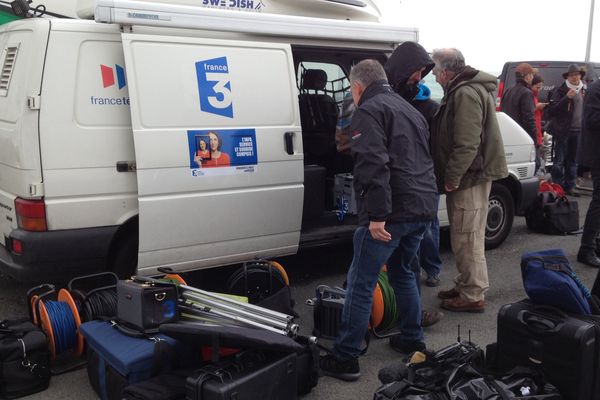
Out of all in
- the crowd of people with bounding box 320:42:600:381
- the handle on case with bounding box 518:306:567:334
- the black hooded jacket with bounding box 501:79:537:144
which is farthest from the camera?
the black hooded jacket with bounding box 501:79:537:144

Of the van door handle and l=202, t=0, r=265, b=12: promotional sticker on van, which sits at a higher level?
l=202, t=0, r=265, b=12: promotional sticker on van

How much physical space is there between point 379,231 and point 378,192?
8.9 inches

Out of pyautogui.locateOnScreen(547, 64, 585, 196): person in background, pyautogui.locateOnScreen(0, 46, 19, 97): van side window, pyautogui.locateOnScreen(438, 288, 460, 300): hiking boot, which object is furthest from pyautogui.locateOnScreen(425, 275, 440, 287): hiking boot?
pyautogui.locateOnScreen(547, 64, 585, 196): person in background

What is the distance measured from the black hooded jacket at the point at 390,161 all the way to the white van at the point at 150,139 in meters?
1.29

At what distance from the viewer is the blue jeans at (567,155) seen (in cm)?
945

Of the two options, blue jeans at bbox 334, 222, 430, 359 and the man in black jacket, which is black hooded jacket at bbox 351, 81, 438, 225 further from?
the man in black jacket

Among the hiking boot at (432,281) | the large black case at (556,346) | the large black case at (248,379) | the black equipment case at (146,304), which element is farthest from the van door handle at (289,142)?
the large black case at (556,346)

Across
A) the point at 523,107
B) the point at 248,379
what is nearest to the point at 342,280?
the point at 248,379

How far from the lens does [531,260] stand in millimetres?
3338

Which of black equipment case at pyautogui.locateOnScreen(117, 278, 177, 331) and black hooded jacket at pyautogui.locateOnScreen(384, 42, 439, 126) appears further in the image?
black hooded jacket at pyautogui.locateOnScreen(384, 42, 439, 126)

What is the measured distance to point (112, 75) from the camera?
13.4 feet

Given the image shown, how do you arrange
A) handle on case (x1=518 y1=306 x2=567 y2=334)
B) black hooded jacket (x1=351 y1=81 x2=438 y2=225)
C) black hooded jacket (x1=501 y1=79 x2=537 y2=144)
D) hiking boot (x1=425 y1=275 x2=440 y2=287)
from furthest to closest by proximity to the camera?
black hooded jacket (x1=501 y1=79 x2=537 y2=144) < hiking boot (x1=425 y1=275 x2=440 y2=287) < black hooded jacket (x1=351 y1=81 x2=438 y2=225) < handle on case (x1=518 y1=306 x2=567 y2=334)

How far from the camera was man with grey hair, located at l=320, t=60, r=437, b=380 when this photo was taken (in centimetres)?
333

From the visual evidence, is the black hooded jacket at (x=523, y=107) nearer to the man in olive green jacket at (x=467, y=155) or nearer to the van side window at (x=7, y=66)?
the man in olive green jacket at (x=467, y=155)
